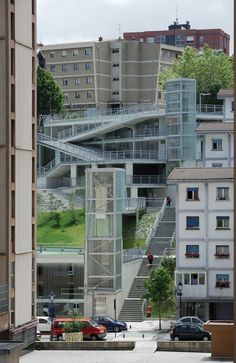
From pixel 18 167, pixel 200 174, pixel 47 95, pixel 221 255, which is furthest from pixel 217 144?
pixel 18 167

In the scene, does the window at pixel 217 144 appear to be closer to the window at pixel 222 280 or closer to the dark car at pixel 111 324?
the window at pixel 222 280

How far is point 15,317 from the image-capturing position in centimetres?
3406

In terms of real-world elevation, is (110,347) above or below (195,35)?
below

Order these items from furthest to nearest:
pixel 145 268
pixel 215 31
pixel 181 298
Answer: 1. pixel 215 31
2. pixel 145 268
3. pixel 181 298

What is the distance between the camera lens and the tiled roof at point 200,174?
54219 millimetres

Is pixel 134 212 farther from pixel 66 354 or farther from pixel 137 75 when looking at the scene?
pixel 137 75

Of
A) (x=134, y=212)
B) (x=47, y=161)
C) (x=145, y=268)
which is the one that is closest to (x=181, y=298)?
(x=145, y=268)

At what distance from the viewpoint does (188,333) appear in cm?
4484

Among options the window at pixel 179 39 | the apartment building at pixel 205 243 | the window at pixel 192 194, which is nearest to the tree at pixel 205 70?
the window at pixel 192 194

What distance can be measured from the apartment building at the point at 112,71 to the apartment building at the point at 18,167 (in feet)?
238

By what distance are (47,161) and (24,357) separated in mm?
49106

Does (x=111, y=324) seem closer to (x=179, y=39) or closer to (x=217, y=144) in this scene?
(x=217, y=144)

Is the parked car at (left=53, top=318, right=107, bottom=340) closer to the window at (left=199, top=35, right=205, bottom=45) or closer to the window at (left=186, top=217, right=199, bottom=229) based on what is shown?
the window at (left=186, top=217, right=199, bottom=229)

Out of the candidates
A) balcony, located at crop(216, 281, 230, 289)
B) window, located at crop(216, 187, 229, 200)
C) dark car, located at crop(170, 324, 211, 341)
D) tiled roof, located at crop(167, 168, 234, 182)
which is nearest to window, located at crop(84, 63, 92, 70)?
tiled roof, located at crop(167, 168, 234, 182)
